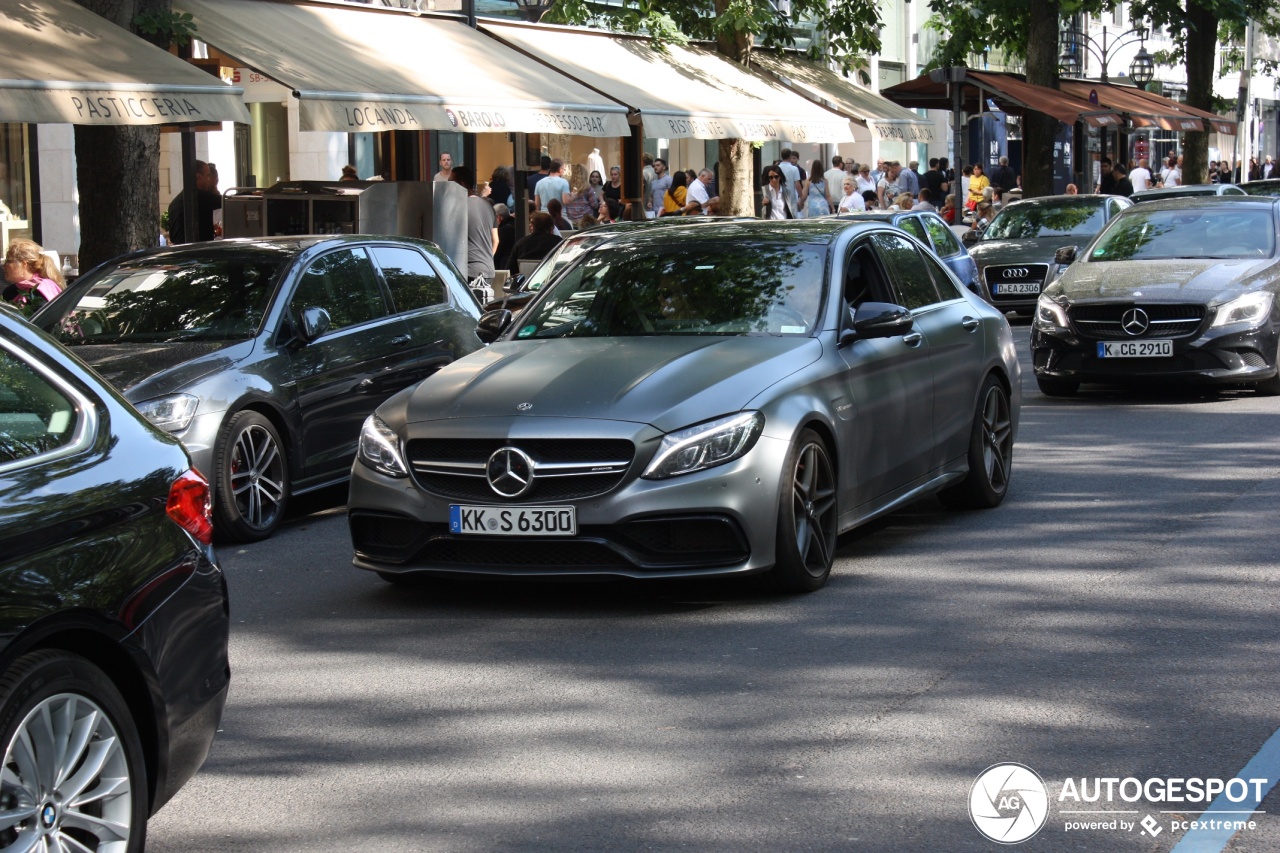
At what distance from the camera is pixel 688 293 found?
27.4 feet

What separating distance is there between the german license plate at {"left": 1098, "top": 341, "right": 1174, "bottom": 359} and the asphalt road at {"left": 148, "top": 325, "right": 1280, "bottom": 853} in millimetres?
4650

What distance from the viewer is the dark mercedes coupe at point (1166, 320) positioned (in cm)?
1377

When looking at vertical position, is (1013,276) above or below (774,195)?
below

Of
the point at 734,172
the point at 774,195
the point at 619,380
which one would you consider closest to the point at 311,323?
the point at 619,380

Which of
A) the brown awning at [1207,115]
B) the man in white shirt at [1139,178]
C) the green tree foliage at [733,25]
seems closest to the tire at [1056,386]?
the green tree foliage at [733,25]

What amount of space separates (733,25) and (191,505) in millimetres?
22802

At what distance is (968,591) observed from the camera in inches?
298

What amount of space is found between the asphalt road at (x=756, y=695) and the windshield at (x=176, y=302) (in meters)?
1.51

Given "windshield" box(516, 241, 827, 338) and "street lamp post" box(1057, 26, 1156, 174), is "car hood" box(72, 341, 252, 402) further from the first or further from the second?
"street lamp post" box(1057, 26, 1156, 174)

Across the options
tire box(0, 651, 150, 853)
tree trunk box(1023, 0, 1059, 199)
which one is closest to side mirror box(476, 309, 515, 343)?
tire box(0, 651, 150, 853)

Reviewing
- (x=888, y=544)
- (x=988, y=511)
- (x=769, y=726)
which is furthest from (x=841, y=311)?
(x=769, y=726)

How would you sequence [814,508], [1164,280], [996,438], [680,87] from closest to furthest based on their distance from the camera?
[814,508] < [996,438] < [1164,280] < [680,87]

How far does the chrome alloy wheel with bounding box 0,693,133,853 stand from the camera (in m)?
3.67
